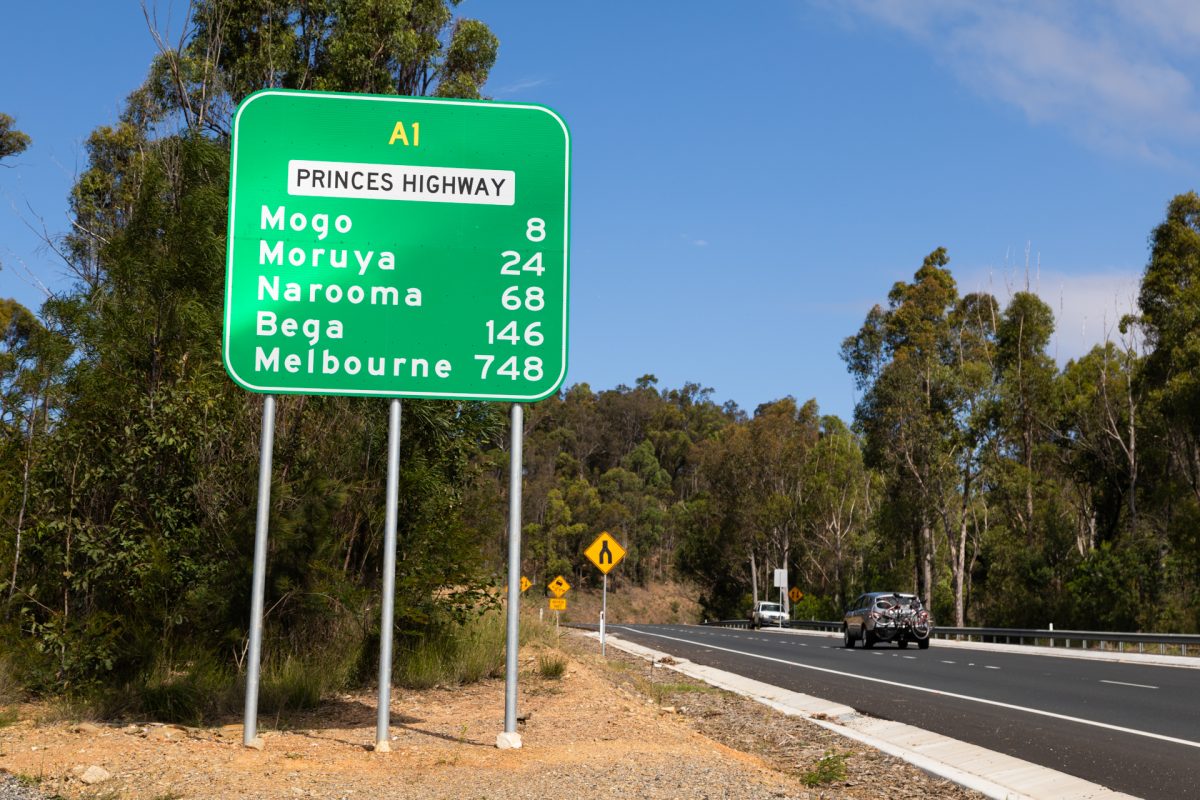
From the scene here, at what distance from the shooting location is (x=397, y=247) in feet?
32.1

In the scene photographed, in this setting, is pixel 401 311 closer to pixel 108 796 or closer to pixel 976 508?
pixel 108 796

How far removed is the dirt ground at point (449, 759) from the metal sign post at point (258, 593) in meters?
0.19

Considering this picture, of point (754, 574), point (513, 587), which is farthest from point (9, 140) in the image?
point (754, 574)

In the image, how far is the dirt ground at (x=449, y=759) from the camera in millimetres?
7691

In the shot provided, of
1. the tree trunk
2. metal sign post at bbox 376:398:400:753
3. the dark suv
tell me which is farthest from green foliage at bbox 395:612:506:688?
the tree trunk

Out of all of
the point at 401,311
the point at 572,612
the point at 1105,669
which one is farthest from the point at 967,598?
the point at 401,311

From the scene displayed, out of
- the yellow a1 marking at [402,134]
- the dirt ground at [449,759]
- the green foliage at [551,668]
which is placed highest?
the yellow a1 marking at [402,134]

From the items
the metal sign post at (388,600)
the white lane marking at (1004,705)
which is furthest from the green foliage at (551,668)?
the metal sign post at (388,600)

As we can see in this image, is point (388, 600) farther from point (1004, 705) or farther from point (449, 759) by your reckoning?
point (1004, 705)

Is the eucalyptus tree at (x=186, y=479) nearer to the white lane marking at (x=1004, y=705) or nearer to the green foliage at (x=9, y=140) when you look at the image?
the white lane marking at (x=1004, y=705)

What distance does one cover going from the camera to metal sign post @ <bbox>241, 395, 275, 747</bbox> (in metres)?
9.18

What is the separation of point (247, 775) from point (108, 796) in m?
1.06

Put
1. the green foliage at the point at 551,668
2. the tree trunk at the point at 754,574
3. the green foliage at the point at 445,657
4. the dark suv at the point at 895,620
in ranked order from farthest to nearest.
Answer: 1. the tree trunk at the point at 754,574
2. the dark suv at the point at 895,620
3. the green foliage at the point at 551,668
4. the green foliage at the point at 445,657

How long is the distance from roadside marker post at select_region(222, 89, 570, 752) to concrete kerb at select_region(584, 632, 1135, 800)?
3.88 metres
